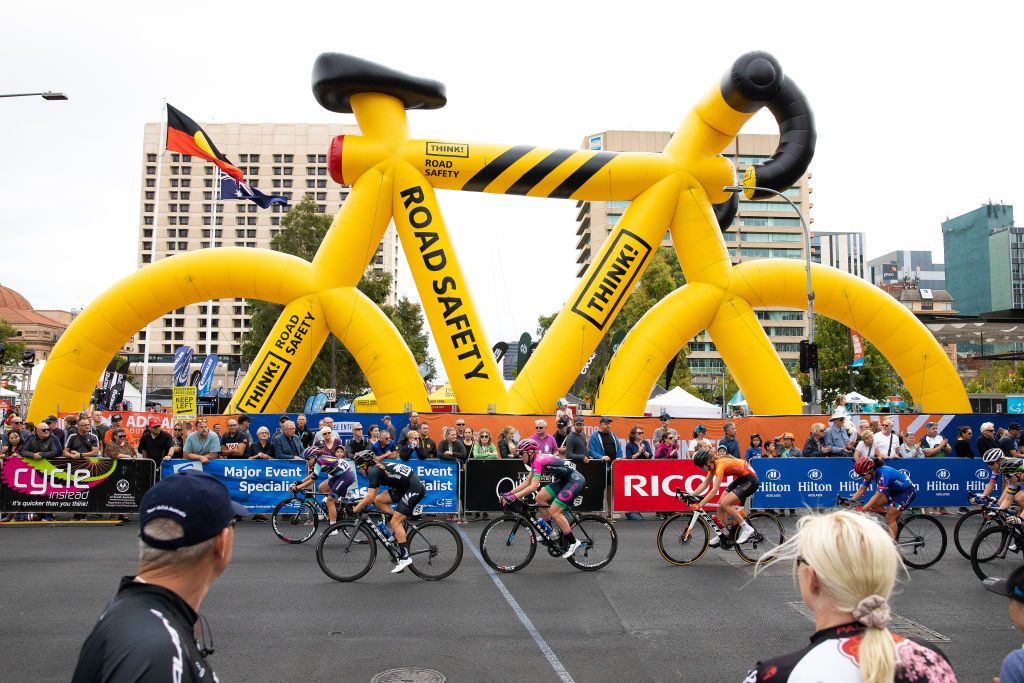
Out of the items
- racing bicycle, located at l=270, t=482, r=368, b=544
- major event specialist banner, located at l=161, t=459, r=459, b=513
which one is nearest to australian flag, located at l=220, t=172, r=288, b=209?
Result: major event specialist banner, located at l=161, t=459, r=459, b=513

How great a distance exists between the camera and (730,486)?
36.3ft

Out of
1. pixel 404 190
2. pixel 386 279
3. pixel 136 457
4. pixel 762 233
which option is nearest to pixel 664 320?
pixel 404 190

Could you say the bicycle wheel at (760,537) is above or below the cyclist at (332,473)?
below

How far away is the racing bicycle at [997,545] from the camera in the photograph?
1005cm

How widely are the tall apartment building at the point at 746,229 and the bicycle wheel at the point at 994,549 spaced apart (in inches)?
3524

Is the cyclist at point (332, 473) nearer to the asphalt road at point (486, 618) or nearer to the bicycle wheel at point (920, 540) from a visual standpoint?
the asphalt road at point (486, 618)

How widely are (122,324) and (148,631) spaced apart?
18000 millimetres

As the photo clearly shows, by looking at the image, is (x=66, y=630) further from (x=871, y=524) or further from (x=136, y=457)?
(x=136, y=457)


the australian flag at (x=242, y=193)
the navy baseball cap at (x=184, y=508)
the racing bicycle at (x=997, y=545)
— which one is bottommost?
the racing bicycle at (x=997, y=545)

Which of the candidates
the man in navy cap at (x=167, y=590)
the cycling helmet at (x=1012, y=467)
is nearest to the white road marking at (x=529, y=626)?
the man in navy cap at (x=167, y=590)

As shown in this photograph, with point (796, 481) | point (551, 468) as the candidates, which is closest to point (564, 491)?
point (551, 468)

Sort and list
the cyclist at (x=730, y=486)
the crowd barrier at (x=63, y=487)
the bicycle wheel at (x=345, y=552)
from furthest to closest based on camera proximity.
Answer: the crowd barrier at (x=63, y=487) < the cyclist at (x=730, y=486) < the bicycle wheel at (x=345, y=552)

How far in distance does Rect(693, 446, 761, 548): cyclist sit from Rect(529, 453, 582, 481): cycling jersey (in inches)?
70.4

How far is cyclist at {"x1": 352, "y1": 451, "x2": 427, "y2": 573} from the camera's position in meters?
10.0
